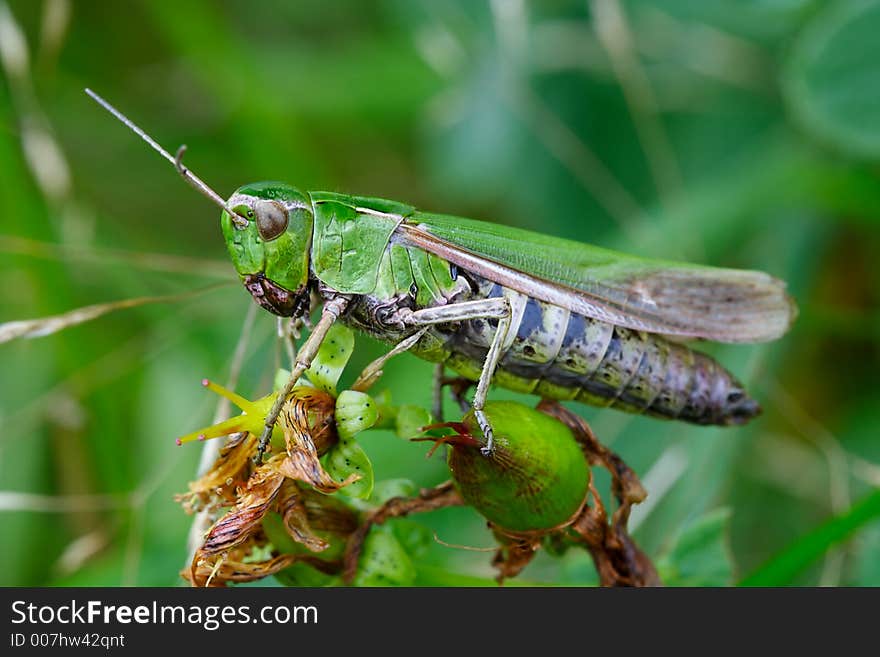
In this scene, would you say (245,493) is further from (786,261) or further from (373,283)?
(786,261)

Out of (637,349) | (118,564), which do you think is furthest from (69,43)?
(637,349)

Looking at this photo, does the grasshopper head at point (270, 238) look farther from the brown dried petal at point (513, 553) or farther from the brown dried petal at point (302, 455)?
the brown dried petal at point (513, 553)

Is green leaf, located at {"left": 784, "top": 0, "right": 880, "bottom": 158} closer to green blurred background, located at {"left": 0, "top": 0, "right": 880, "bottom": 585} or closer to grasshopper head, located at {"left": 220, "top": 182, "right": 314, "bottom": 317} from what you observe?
green blurred background, located at {"left": 0, "top": 0, "right": 880, "bottom": 585}

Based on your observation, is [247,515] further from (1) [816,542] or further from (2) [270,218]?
(1) [816,542]

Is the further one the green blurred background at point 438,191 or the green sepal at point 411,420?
the green blurred background at point 438,191

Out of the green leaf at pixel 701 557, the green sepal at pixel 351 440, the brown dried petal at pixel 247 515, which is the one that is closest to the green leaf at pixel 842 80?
the green leaf at pixel 701 557
